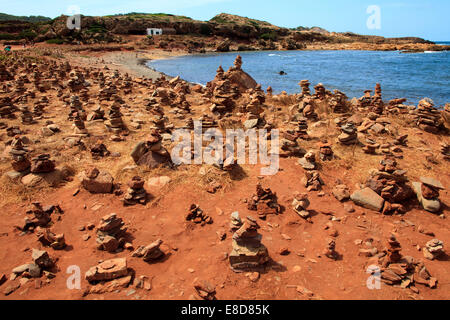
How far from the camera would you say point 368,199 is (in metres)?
7.20

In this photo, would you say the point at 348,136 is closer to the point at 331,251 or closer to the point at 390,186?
the point at 390,186

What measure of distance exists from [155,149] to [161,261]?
14.5 ft

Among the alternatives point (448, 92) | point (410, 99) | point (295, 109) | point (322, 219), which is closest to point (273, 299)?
point (322, 219)

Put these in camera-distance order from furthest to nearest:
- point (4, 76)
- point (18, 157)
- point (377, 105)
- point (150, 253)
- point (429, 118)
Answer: point (4, 76), point (377, 105), point (429, 118), point (18, 157), point (150, 253)

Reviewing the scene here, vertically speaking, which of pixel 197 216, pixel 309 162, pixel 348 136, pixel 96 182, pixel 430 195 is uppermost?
pixel 348 136

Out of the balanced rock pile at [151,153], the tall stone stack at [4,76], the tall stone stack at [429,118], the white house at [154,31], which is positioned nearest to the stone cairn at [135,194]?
the balanced rock pile at [151,153]

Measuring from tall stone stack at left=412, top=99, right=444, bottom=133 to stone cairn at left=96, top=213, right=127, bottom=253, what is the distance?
1341 centimetres

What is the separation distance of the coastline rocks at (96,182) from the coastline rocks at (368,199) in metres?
6.97

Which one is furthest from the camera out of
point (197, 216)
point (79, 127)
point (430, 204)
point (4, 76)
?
point (4, 76)

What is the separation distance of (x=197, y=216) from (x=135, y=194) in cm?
201

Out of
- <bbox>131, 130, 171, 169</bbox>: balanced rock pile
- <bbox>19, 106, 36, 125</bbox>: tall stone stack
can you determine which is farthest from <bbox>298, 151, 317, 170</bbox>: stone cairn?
<bbox>19, 106, 36, 125</bbox>: tall stone stack

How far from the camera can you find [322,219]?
6.79m

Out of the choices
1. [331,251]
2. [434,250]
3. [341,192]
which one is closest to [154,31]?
[341,192]

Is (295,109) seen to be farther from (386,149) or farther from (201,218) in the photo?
(201,218)
